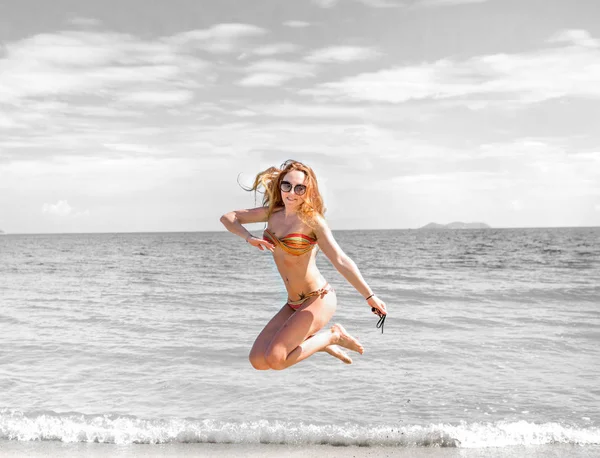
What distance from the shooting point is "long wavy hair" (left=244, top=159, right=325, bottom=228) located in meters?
5.50

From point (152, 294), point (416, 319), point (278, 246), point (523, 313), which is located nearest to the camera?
point (278, 246)

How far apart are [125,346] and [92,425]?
191 inches

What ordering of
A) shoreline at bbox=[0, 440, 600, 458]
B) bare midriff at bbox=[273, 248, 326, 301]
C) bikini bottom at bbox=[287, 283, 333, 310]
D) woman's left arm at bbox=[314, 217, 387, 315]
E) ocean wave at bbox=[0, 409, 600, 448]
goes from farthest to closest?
ocean wave at bbox=[0, 409, 600, 448], shoreline at bbox=[0, 440, 600, 458], bikini bottom at bbox=[287, 283, 333, 310], bare midriff at bbox=[273, 248, 326, 301], woman's left arm at bbox=[314, 217, 387, 315]

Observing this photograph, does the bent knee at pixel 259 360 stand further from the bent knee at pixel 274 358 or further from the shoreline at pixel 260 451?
the shoreline at pixel 260 451

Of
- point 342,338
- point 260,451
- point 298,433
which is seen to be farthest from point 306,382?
point 342,338

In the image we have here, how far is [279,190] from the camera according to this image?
5750 millimetres

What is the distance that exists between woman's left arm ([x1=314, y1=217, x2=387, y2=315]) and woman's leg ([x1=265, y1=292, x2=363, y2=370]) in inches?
23.0

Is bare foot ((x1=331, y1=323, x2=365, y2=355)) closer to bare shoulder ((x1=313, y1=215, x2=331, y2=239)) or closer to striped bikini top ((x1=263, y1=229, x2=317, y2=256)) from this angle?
striped bikini top ((x1=263, y1=229, x2=317, y2=256))

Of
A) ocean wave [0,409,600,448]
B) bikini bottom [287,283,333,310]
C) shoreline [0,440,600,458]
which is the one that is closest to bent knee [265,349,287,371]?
bikini bottom [287,283,333,310]

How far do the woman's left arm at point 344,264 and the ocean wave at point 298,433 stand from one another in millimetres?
2952

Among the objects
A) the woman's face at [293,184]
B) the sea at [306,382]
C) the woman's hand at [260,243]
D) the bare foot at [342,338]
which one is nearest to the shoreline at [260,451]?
the sea at [306,382]

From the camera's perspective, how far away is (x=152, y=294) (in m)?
22.4

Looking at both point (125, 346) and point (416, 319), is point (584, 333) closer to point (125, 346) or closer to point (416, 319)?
point (416, 319)

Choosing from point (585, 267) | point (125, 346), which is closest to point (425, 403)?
point (125, 346)
